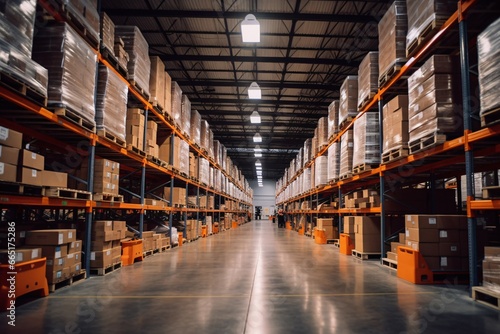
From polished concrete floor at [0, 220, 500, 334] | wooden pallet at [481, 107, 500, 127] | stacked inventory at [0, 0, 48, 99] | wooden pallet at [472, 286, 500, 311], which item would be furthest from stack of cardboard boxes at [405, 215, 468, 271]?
stacked inventory at [0, 0, 48, 99]

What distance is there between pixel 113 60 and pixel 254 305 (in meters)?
5.10

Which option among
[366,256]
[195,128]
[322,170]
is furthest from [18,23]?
[322,170]

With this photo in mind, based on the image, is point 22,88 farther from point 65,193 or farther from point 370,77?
point 370,77

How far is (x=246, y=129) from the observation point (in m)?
23.9

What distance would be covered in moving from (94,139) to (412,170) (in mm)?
6070

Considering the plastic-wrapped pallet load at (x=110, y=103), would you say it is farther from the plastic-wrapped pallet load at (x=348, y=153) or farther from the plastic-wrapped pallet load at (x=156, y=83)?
the plastic-wrapped pallet load at (x=348, y=153)

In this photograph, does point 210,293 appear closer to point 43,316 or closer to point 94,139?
point 43,316

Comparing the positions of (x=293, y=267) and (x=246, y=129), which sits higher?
(x=246, y=129)

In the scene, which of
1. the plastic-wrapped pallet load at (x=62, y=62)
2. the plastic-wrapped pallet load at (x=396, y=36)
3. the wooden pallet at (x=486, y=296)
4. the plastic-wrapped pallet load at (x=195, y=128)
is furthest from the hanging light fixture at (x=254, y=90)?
the wooden pallet at (x=486, y=296)

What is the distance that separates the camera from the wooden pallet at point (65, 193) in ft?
14.8

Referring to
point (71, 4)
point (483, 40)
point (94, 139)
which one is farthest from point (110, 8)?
point (483, 40)

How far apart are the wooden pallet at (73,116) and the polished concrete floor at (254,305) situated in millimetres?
2396

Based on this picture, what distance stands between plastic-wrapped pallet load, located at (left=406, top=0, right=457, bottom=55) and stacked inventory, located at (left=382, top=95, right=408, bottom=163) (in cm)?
93

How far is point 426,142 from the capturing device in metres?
5.38
